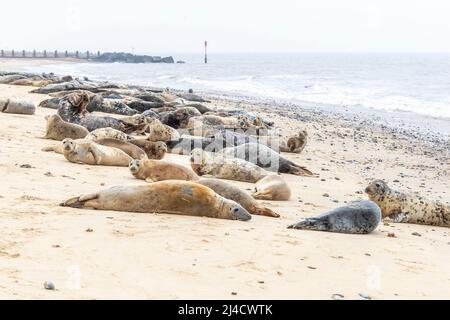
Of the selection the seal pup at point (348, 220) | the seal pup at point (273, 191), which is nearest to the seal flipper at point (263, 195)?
the seal pup at point (273, 191)

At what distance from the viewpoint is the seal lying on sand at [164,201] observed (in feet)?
19.4

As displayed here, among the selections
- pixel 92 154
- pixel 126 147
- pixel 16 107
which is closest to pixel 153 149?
pixel 126 147

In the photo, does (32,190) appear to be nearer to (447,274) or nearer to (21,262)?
(21,262)

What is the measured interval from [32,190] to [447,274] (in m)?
4.08

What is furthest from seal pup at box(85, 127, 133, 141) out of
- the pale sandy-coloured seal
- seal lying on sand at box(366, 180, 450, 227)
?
seal lying on sand at box(366, 180, 450, 227)

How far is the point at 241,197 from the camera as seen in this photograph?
668 cm

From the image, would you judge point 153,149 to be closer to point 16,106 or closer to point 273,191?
point 273,191

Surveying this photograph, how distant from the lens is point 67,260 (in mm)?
4156

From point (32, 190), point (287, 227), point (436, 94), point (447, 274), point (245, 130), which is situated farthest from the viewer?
point (436, 94)

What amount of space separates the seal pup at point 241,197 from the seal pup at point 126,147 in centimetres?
242

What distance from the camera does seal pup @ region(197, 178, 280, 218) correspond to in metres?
6.57

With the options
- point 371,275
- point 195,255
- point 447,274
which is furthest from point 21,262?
point 447,274

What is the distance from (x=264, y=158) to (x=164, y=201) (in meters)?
4.25

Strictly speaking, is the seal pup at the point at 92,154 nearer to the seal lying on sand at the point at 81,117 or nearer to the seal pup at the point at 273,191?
the seal pup at the point at 273,191
